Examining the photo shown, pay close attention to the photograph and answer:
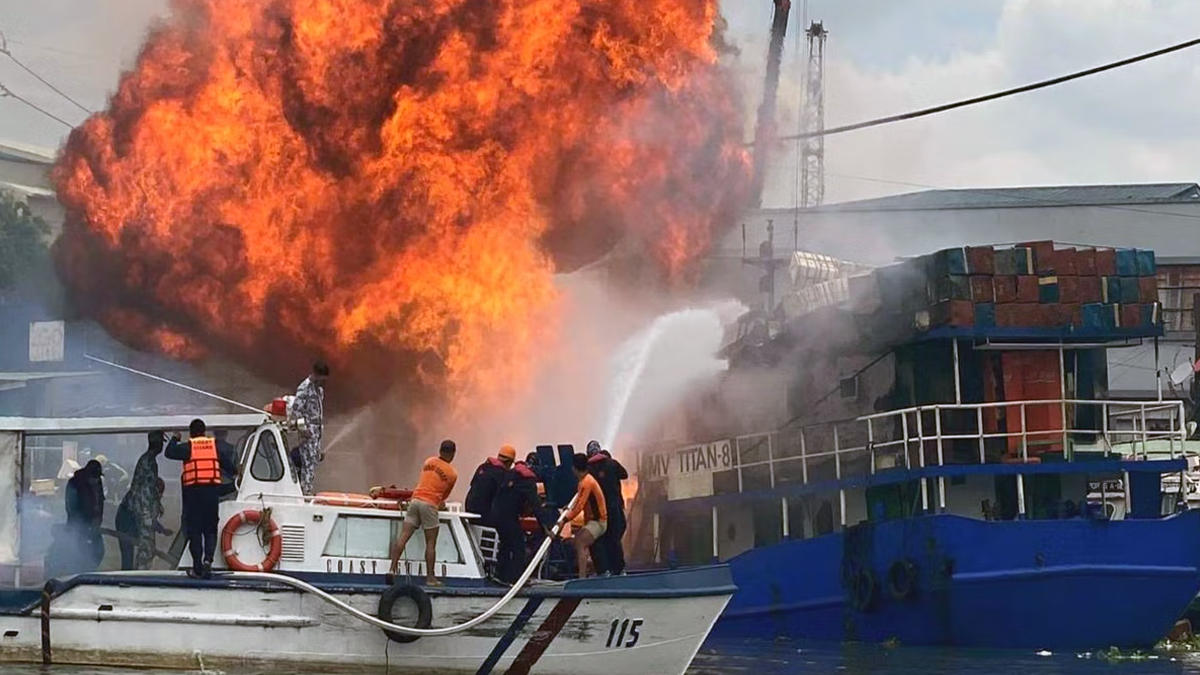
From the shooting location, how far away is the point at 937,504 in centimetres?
2503

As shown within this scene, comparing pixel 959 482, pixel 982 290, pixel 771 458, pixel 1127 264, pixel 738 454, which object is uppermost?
pixel 1127 264

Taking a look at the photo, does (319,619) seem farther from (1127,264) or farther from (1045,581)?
(1127,264)

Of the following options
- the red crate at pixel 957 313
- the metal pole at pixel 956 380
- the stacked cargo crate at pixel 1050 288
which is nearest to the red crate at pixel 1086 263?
the stacked cargo crate at pixel 1050 288

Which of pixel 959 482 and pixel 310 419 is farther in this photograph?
pixel 959 482

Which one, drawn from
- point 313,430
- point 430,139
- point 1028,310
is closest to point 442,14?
point 430,139

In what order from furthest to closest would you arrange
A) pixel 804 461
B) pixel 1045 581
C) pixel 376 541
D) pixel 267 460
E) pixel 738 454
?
1. pixel 738 454
2. pixel 804 461
3. pixel 1045 581
4. pixel 376 541
5. pixel 267 460

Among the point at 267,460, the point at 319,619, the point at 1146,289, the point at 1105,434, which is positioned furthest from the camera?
the point at 1146,289

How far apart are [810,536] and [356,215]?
979 cm

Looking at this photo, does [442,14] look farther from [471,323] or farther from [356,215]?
[471,323]

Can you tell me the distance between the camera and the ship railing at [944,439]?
2494 centimetres

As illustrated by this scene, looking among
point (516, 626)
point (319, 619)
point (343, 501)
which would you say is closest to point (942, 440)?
point (516, 626)

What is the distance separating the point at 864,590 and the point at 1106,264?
6564mm

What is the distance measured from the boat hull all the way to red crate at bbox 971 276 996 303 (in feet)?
35.2

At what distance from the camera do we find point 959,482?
85.1ft
